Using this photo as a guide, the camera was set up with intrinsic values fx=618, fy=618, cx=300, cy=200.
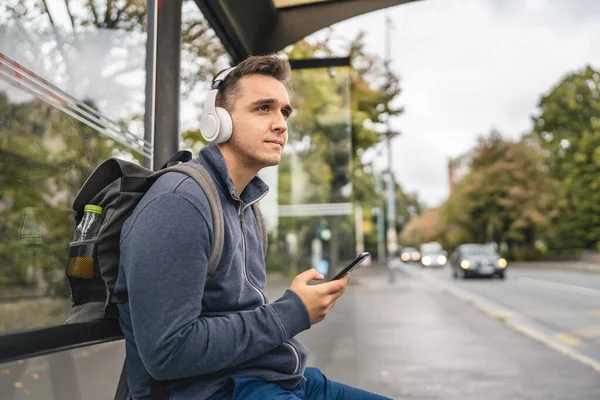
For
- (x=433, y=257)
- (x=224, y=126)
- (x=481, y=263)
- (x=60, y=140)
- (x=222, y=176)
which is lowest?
(x=433, y=257)

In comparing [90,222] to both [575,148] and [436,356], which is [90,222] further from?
[575,148]

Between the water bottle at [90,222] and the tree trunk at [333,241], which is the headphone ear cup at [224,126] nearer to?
the water bottle at [90,222]

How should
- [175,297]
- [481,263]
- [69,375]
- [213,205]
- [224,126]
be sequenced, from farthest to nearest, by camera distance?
[481,263], [69,375], [224,126], [213,205], [175,297]

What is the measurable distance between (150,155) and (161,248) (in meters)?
1.90

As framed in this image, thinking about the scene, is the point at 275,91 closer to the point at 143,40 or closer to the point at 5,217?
the point at 5,217

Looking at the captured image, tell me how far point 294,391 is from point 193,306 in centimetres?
52

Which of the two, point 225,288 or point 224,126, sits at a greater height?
point 224,126

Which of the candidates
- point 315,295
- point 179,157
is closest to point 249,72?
point 179,157

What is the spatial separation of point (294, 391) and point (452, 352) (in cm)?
649

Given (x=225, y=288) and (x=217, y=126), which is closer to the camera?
(x=225, y=288)

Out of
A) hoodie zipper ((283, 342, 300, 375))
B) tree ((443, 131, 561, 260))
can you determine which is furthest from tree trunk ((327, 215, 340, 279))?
tree ((443, 131, 561, 260))

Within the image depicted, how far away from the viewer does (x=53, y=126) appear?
2.78 metres

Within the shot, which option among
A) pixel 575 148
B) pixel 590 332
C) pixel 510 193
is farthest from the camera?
pixel 510 193

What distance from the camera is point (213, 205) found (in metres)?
1.70
